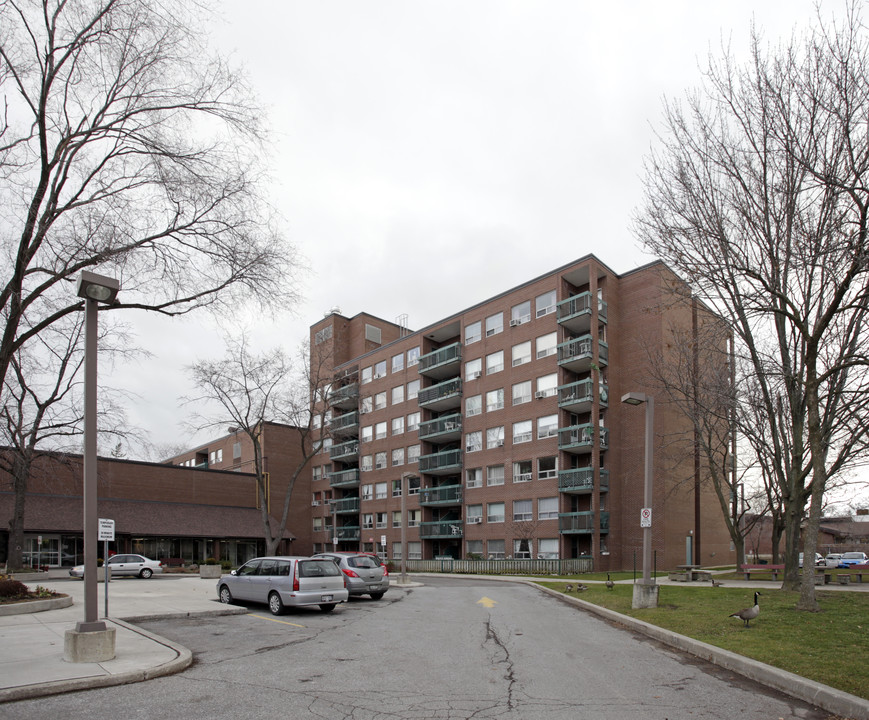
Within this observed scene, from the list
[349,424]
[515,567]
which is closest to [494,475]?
[515,567]

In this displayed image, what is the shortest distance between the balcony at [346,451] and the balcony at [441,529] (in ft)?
44.0

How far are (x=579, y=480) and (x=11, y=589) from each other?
31.9 metres

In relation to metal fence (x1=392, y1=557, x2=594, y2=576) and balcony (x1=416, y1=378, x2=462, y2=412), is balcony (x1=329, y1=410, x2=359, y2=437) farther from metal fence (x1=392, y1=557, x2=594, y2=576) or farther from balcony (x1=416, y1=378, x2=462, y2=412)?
metal fence (x1=392, y1=557, x2=594, y2=576)

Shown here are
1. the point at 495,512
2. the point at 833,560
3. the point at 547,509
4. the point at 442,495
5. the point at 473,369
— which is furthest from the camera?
the point at 833,560

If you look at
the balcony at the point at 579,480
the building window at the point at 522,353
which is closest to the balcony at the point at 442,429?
the building window at the point at 522,353

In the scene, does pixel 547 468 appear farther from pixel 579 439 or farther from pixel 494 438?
pixel 494 438

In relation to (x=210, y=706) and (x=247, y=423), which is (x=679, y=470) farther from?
(x=210, y=706)

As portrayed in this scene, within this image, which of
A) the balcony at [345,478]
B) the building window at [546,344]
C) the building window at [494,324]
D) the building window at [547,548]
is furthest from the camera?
the balcony at [345,478]

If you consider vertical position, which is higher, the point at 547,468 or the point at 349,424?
the point at 349,424

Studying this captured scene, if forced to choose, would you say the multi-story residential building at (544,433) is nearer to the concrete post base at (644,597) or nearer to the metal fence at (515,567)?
the metal fence at (515,567)

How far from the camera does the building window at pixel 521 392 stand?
4732cm

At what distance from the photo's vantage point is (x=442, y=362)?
5494 centimetres

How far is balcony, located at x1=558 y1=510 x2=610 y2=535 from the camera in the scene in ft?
137

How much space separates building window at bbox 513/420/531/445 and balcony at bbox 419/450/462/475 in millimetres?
6186
